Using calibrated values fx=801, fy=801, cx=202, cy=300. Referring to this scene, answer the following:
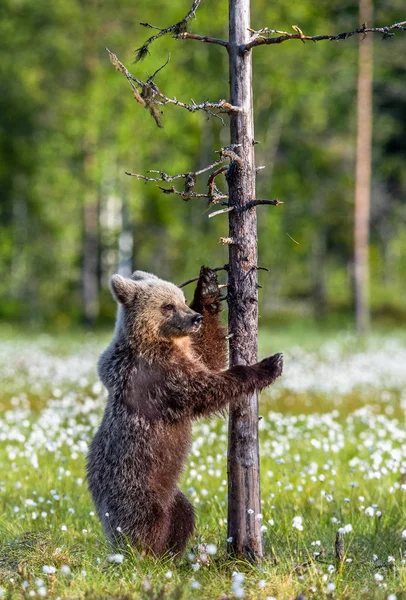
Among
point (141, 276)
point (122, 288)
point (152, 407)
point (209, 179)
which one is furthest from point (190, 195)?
point (152, 407)

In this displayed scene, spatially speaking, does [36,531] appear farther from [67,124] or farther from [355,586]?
[67,124]

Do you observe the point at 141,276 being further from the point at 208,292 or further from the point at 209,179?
the point at 209,179

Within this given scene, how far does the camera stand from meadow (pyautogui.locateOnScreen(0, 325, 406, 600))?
546 cm

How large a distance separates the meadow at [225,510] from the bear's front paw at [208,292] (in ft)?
5.79

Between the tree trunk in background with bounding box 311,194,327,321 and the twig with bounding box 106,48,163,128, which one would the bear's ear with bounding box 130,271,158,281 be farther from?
the tree trunk in background with bounding box 311,194,327,321

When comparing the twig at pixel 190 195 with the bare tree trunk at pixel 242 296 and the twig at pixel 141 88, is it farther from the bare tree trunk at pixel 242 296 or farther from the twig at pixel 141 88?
the twig at pixel 141 88

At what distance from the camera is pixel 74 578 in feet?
18.4

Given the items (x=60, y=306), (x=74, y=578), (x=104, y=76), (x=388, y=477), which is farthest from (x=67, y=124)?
(x=74, y=578)

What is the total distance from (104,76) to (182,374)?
28306mm

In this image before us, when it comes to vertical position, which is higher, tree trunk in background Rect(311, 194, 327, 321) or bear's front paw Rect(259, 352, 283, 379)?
tree trunk in background Rect(311, 194, 327, 321)

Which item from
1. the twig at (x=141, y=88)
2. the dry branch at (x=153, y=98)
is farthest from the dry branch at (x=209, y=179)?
the twig at (x=141, y=88)

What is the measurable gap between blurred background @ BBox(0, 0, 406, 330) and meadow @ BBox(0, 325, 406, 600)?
17508 millimetres

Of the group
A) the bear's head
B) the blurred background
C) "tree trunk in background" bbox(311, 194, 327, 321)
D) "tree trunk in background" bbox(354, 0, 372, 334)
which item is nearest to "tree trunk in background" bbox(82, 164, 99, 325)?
the blurred background

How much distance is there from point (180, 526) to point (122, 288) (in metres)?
1.97
